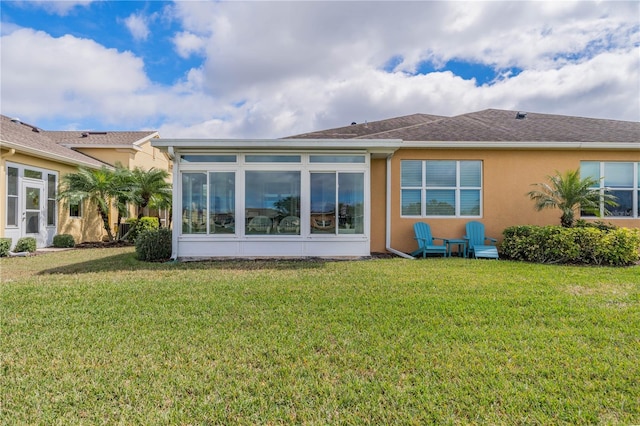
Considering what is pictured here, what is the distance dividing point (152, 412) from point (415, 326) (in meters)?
3.03

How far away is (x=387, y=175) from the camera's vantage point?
34.0 ft

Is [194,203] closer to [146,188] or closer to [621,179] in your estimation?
[146,188]

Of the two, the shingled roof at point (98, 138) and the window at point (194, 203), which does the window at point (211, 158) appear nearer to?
the window at point (194, 203)

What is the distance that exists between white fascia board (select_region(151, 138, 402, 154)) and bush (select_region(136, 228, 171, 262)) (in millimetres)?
2656

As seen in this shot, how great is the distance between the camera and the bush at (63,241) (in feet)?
41.5

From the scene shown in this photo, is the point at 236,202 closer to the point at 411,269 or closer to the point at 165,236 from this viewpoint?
the point at 165,236

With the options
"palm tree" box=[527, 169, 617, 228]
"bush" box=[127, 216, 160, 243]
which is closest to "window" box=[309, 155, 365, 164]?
"palm tree" box=[527, 169, 617, 228]

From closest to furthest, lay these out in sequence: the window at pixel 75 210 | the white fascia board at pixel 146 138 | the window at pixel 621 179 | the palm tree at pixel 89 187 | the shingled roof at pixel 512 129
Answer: the shingled roof at pixel 512 129
the window at pixel 621 179
the palm tree at pixel 89 187
the window at pixel 75 210
the white fascia board at pixel 146 138

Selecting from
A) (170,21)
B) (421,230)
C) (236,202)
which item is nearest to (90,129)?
(170,21)

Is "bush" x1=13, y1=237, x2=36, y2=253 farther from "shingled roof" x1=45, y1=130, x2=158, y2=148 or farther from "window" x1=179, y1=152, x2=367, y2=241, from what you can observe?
"shingled roof" x1=45, y1=130, x2=158, y2=148

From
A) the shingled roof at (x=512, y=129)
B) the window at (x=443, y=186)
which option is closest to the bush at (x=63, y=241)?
the shingled roof at (x=512, y=129)

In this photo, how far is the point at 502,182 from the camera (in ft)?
34.1

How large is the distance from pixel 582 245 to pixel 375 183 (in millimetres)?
5844

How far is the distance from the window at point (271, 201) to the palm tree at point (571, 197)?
7.30 metres
